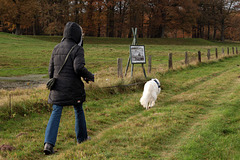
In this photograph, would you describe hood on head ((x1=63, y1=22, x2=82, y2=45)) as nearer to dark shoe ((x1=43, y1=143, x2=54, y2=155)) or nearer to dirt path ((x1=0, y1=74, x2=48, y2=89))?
dark shoe ((x1=43, y1=143, x2=54, y2=155))

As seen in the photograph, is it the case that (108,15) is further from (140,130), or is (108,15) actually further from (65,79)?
(65,79)

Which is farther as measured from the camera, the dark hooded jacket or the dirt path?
the dirt path

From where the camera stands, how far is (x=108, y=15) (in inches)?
2520

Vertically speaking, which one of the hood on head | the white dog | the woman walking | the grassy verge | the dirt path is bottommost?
the grassy verge

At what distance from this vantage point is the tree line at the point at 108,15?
52094 millimetres

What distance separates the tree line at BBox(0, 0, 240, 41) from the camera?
171 feet

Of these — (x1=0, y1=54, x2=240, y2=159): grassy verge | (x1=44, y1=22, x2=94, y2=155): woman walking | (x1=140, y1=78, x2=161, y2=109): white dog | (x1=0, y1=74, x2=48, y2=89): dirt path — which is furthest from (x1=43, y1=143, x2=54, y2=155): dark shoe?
(x1=0, y1=74, x2=48, y2=89): dirt path

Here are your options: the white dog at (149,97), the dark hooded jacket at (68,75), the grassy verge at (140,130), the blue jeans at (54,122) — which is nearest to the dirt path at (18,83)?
the grassy verge at (140,130)

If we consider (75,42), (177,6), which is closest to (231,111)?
(75,42)

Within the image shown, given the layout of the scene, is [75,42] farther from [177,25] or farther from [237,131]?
[177,25]

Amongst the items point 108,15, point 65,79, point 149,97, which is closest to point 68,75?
point 65,79

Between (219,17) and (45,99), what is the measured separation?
73.4 metres

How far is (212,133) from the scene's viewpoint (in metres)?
6.00

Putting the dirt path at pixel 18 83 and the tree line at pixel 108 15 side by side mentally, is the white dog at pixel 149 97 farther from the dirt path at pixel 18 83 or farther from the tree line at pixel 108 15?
the tree line at pixel 108 15
